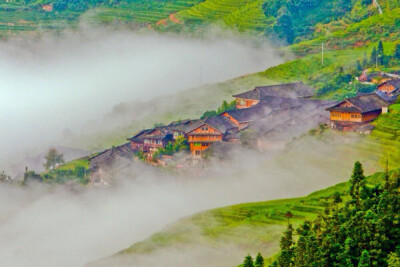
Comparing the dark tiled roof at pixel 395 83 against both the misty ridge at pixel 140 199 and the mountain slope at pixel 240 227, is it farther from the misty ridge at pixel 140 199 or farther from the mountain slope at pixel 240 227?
the mountain slope at pixel 240 227

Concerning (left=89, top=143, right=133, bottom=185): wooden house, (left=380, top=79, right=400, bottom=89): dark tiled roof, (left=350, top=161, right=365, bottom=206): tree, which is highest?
(left=380, top=79, right=400, bottom=89): dark tiled roof

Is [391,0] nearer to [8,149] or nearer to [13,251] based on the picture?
[8,149]

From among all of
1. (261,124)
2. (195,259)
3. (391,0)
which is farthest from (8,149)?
(195,259)

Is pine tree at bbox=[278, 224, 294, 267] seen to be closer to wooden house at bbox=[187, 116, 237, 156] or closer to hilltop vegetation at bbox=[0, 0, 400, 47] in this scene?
wooden house at bbox=[187, 116, 237, 156]

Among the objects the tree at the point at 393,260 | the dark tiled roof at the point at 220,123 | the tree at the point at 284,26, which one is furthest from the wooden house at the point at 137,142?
the tree at the point at 393,260

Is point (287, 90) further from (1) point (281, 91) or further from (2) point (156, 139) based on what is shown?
(2) point (156, 139)

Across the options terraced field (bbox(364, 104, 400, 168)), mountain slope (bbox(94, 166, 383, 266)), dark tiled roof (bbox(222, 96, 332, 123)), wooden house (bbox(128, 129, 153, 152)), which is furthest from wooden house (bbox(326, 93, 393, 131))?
wooden house (bbox(128, 129, 153, 152))

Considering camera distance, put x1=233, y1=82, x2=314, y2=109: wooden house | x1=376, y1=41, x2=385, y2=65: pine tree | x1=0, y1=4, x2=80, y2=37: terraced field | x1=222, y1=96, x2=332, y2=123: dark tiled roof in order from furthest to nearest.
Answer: x1=0, y1=4, x2=80, y2=37: terraced field, x1=376, y1=41, x2=385, y2=65: pine tree, x1=233, y1=82, x2=314, y2=109: wooden house, x1=222, y1=96, x2=332, y2=123: dark tiled roof
